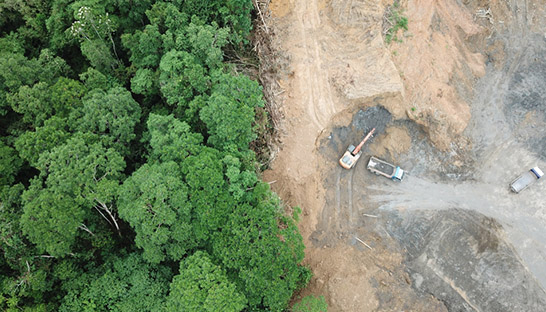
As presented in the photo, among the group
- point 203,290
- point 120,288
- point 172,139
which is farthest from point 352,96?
point 120,288

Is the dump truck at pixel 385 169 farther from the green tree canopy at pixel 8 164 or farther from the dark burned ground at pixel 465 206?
the green tree canopy at pixel 8 164

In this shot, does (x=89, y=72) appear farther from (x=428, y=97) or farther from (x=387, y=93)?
(x=428, y=97)

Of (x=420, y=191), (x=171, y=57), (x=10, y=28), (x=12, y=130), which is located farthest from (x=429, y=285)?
(x=10, y=28)

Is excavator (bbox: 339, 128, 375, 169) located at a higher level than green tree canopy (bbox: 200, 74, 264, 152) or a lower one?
lower

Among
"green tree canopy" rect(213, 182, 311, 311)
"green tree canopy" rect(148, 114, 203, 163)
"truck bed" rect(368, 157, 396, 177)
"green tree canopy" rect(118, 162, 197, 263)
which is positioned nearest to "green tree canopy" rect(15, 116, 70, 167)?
"green tree canopy" rect(118, 162, 197, 263)

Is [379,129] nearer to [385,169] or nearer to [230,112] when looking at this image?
[385,169]

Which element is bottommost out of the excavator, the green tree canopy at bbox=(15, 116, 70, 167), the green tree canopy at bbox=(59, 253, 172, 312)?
the green tree canopy at bbox=(59, 253, 172, 312)

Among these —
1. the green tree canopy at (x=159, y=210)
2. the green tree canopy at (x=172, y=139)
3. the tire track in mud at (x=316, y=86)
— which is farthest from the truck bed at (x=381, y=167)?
the green tree canopy at (x=159, y=210)

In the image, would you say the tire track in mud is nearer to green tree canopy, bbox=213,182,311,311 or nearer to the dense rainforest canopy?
the dense rainforest canopy

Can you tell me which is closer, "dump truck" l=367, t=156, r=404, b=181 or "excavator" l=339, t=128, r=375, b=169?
"excavator" l=339, t=128, r=375, b=169
